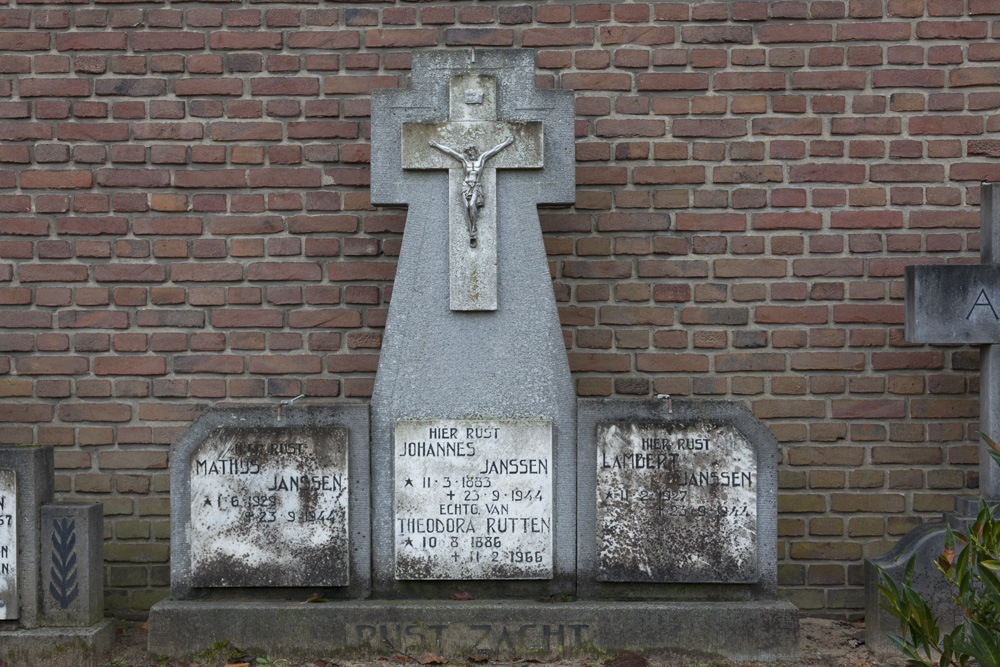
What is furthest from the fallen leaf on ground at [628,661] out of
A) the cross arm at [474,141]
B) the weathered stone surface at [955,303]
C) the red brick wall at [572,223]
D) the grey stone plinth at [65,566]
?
the grey stone plinth at [65,566]

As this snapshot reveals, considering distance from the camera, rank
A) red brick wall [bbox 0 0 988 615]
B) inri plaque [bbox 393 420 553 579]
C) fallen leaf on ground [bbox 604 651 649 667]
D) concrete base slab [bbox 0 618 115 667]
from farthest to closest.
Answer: red brick wall [bbox 0 0 988 615]
inri plaque [bbox 393 420 553 579]
concrete base slab [bbox 0 618 115 667]
fallen leaf on ground [bbox 604 651 649 667]

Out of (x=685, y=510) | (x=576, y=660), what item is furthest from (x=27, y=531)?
(x=685, y=510)

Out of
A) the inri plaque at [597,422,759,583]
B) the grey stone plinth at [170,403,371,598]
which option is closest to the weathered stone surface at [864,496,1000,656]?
the inri plaque at [597,422,759,583]

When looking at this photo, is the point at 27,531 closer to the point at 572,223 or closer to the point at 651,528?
the point at 651,528

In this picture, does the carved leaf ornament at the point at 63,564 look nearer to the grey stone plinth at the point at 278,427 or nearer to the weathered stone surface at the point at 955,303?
the grey stone plinth at the point at 278,427

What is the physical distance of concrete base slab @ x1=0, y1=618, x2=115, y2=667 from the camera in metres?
3.49

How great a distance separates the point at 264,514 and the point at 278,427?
0.35 meters

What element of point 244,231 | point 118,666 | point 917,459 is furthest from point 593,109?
point 118,666

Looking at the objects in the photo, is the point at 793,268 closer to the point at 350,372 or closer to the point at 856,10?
the point at 856,10

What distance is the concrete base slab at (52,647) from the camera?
3.49 m

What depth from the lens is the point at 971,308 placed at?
12.1 ft

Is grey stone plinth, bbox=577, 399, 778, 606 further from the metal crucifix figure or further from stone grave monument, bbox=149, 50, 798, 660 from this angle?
the metal crucifix figure

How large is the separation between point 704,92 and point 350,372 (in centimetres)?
223

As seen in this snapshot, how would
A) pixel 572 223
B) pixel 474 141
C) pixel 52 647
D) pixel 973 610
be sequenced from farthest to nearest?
pixel 572 223 → pixel 474 141 → pixel 52 647 → pixel 973 610
